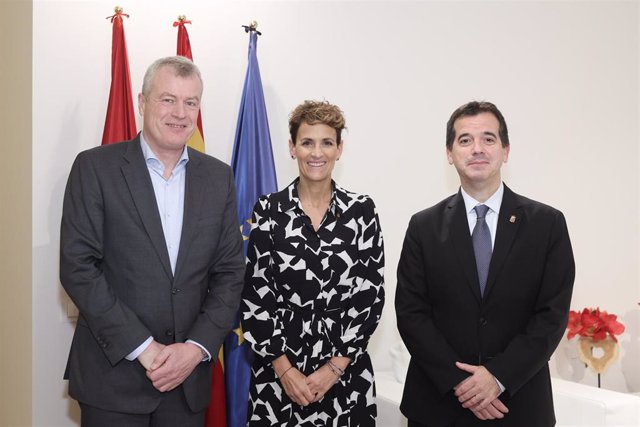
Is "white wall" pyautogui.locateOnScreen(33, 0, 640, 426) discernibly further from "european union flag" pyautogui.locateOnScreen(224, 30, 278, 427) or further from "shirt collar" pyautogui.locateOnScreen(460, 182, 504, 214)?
"shirt collar" pyautogui.locateOnScreen(460, 182, 504, 214)

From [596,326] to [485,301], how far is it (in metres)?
2.50

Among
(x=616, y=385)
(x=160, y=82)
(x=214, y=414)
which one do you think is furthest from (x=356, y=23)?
(x=616, y=385)

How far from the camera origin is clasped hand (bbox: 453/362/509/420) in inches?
92.6

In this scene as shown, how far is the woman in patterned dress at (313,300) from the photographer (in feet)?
8.90

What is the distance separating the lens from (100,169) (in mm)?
2547

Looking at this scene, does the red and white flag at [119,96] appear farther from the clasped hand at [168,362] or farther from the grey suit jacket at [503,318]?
the grey suit jacket at [503,318]

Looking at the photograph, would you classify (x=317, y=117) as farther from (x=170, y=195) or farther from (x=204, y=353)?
(x=204, y=353)

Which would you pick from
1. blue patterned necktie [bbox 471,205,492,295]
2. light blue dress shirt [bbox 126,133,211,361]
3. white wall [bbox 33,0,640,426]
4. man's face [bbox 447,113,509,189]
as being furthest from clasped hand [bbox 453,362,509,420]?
white wall [bbox 33,0,640,426]

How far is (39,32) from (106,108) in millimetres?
523

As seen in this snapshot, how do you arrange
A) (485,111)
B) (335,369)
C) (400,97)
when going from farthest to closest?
1. (400,97)
2. (335,369)
3. (485,111)

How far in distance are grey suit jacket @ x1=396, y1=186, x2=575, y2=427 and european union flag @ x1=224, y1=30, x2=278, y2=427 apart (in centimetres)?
125

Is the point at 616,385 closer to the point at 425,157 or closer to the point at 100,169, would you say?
the point at 425,157

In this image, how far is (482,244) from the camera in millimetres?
2508

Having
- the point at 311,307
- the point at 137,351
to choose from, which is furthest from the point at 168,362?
the point at 311,307
